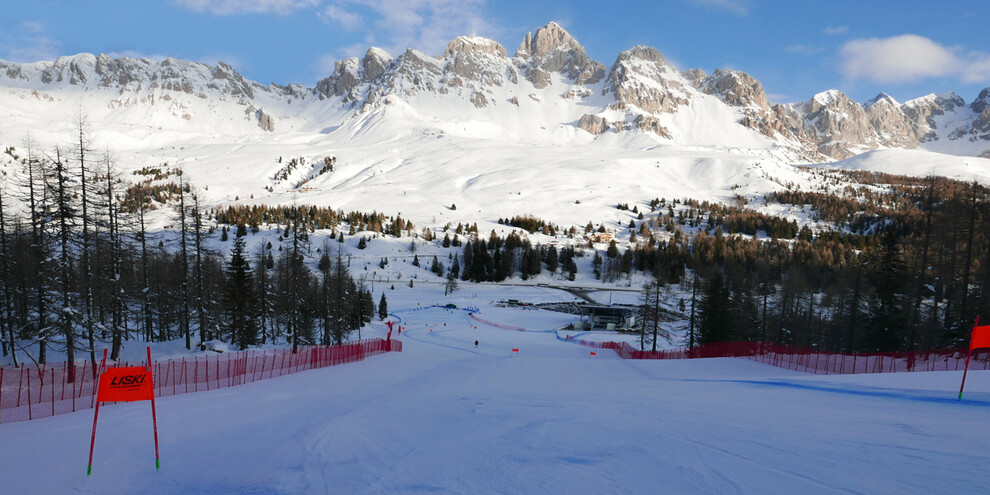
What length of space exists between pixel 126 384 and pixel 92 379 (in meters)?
19.5

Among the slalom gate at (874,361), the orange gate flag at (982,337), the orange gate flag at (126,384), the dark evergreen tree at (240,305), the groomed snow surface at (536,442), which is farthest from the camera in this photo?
the dark evergreen tree at (240,305)

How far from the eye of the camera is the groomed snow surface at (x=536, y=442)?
20.8 ft

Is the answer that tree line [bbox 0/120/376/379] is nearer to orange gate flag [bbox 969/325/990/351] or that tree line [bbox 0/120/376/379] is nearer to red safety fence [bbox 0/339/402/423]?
red safety fence [bbox 0/339/402/423]

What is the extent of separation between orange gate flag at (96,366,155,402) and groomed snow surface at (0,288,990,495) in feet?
3.94

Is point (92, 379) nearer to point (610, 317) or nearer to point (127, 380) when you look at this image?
point (127, 380)

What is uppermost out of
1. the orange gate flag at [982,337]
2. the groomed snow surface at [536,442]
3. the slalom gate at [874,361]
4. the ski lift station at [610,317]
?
the orange gate flag at [982,337]

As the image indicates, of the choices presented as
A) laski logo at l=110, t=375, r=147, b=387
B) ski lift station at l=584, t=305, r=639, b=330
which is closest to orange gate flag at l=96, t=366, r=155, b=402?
laski logo at l=110, t=375, r=147, b=387

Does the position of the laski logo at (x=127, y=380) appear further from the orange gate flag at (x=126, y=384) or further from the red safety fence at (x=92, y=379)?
the red safety fence at (x=92, y=379)

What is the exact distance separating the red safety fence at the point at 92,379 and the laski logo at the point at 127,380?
30.9ft

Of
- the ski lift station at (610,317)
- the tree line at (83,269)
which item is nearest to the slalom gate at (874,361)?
the tree line at (83,269)

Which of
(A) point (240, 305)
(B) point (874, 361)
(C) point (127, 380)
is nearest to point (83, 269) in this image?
(A) point (240, 305)

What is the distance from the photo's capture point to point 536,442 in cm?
829

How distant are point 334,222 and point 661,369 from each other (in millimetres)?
143334

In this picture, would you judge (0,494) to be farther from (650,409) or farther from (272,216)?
(272,216)
